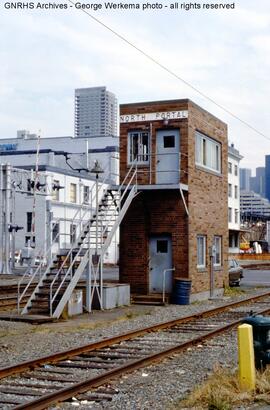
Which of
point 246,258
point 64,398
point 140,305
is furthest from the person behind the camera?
point 246,258

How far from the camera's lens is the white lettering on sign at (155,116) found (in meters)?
23.0

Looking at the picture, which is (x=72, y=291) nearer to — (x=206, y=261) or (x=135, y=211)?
(x=135, y=211)

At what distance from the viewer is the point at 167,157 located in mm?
23172

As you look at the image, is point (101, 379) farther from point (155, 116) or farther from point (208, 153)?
point (208, 153)

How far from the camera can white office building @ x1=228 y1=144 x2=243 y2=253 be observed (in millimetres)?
87438

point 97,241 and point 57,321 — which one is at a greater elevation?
point 97,241

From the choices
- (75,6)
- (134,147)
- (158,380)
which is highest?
(75,6)

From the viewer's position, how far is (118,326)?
1659 cm

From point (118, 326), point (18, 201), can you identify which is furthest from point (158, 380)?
point (18, 201)

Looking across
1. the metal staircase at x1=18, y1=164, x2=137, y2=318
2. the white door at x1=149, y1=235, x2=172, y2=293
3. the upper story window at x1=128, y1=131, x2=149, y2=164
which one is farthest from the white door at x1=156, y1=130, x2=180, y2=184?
the white door at x1=149, y1=235, x2=172, y2=293

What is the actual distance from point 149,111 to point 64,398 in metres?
15.9

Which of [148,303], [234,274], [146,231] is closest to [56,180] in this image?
[234,274]

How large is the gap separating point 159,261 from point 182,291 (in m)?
1.49

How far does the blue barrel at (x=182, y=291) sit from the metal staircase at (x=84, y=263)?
2660mm
